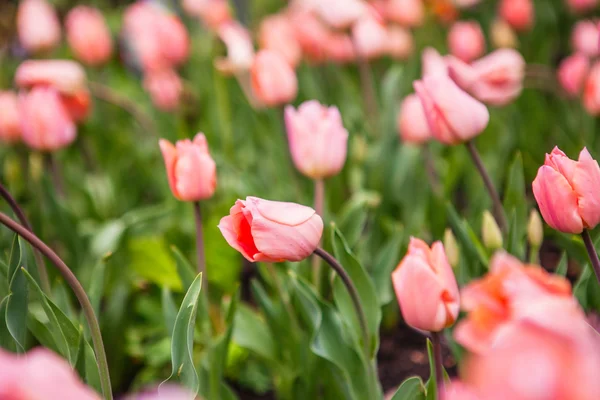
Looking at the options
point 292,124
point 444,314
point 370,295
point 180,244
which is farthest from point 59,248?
point 444,314

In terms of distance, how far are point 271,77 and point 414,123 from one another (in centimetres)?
30

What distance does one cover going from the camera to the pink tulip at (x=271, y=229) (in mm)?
642

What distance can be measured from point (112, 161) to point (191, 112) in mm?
268

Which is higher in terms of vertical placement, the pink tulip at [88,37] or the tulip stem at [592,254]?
the tulip stem at [592,254]

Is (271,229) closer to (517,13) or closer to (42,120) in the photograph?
(42,120)

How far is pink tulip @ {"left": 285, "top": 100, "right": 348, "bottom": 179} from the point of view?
956 mm

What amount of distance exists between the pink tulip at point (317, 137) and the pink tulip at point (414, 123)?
0.96ft

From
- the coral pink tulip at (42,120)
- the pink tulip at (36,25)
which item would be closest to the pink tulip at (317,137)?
the coral pink tulip at (42,120)

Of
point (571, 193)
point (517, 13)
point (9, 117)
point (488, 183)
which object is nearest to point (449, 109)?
point (488, 183)

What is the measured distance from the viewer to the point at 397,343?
1.31 metres

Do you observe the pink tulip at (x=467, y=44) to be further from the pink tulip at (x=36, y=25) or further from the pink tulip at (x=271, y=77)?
the pink tulip at (x=36, y=25)

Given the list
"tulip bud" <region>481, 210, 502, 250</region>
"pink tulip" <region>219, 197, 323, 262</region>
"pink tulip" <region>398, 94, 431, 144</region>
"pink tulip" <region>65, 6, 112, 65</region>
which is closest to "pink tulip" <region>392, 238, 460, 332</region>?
"pink tulip" <region>219, 197, 323, 262</region>

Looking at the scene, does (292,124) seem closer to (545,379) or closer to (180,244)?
(180,244)

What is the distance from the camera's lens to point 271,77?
131 cm
